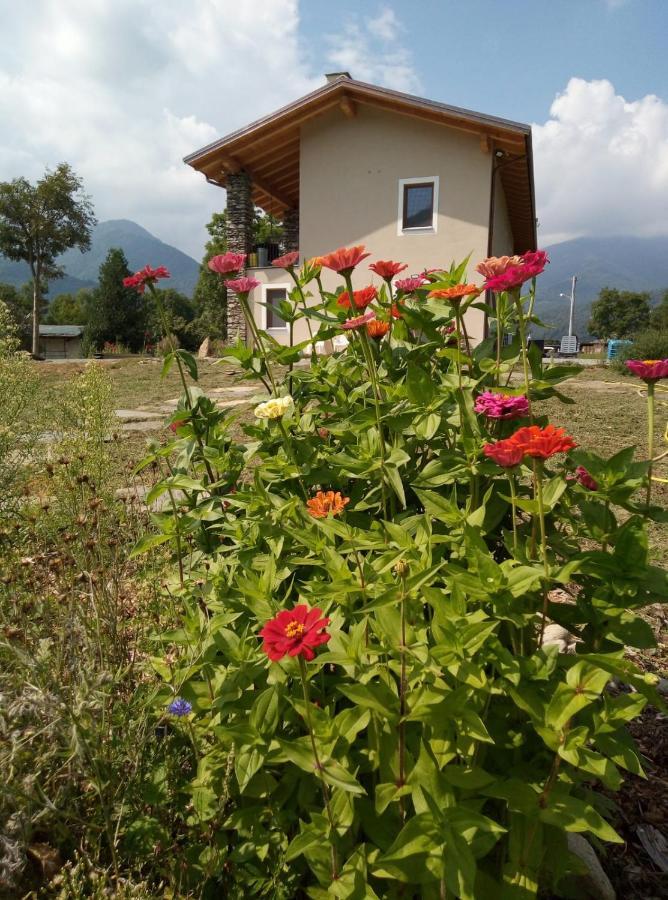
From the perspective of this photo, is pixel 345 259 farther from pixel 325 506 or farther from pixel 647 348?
pixel 647 348

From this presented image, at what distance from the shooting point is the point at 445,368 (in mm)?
1663

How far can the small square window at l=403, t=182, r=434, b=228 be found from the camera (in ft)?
38.4

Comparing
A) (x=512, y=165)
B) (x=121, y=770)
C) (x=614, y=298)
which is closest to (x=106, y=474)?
(x=121, y=770)

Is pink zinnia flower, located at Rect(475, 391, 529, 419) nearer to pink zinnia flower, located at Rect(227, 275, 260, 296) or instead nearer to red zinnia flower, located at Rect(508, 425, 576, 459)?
red zinnia flower, located at Rect(508, 425, 576, 459)

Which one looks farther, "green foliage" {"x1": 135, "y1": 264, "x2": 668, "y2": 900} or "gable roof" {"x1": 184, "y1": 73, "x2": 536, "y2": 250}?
"gable roof" {"x1": 184, "y1": 73, "x2": 536, "y2": 250}

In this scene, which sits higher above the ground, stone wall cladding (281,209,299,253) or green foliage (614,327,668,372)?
stone wall cladding (281,209,299,253)

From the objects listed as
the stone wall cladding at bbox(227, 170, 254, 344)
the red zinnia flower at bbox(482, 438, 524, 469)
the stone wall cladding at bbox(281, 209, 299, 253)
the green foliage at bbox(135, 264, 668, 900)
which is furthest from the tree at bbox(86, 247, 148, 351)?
the red zinnia flower at bbox(482, 438, 524, 469)

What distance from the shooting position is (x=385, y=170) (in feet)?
38.7

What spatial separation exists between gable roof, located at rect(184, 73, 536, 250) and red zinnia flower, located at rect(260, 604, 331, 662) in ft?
36.6

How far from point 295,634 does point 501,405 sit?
0.66 metres

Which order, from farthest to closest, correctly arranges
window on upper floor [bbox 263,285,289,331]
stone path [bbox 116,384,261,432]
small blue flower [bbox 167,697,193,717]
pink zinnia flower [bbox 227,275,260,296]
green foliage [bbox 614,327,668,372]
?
green foliage [bbox 614,327,668,372] < window on upper floor [bbox 263,285,289,331] < stone path [bbox 116,384,261,432] < pink zinnia flower [bbox 227,275,260,296] < small blue flower [bbox 167,697,193,717]

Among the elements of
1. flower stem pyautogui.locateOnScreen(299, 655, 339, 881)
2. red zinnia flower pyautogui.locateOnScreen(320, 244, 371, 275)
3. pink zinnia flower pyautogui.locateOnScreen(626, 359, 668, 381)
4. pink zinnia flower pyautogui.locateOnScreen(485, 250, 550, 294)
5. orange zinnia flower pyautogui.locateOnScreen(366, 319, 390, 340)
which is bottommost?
flower stem pyautogui.locateOnScreen(299, 655, 339, 881)

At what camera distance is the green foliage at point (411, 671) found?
103cm

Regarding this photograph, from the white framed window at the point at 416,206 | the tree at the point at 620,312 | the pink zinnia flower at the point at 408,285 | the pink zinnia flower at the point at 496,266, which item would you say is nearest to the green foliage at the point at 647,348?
the white framed window at the point at 416,206
